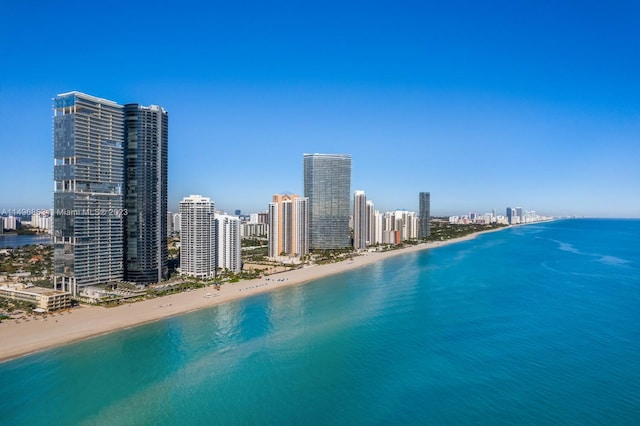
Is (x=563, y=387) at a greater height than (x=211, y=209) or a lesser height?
lesser

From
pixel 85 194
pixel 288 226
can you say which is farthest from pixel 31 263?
pixel 288 226

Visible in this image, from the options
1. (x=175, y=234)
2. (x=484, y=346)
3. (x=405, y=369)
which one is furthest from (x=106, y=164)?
(x=175, y=234)

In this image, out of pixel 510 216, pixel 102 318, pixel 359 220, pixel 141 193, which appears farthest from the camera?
pixel 510 216

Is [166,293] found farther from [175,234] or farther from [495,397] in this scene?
[175,234]

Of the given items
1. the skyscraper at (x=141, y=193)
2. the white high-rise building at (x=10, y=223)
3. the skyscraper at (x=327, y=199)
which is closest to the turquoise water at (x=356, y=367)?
the skyscraper at (x=141, y=193)

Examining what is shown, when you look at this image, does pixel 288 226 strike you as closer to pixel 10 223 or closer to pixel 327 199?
pixel 327 199

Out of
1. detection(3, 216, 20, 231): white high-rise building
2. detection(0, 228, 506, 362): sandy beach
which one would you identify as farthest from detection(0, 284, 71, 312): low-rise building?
detection(3, 216, 20, 231): white high-rise building

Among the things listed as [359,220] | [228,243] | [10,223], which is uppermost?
[359,220]
